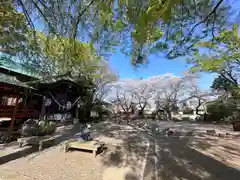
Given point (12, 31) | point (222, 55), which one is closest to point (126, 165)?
point (12, 31)

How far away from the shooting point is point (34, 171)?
3.18 metres

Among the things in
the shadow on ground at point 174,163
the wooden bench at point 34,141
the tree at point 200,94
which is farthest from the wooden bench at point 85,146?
the tree at point 200,94

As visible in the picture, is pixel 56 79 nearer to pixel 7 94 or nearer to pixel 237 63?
pixel 7 94

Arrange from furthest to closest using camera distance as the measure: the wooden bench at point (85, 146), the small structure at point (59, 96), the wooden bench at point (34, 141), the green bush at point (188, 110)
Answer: the green bush at point (188, 110) < the small structure at point (59, 96) < the wooden bench at point (34, 141) < the wooden bench at point (85, 146)

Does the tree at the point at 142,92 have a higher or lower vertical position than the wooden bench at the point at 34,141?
higher

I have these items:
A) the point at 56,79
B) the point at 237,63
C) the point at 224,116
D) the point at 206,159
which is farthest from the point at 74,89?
the point at 224,116

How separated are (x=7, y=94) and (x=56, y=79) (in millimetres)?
2701

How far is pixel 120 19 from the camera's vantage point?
3328 mm

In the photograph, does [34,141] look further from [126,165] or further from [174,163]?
[174,163]

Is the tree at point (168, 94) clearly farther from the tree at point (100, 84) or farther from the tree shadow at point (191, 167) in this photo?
the tree shadow at point (191, 167)

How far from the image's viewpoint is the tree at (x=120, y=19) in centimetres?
249

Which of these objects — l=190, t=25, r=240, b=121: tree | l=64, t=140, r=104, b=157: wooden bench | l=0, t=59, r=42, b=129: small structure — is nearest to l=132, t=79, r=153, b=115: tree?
l=190, t=25, r=240, b=121: tree

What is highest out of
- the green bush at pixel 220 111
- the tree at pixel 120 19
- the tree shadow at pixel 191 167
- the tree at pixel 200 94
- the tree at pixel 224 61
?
the tree at pixel 224 61

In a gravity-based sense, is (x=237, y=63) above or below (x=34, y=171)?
above
